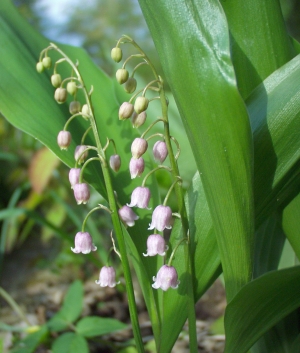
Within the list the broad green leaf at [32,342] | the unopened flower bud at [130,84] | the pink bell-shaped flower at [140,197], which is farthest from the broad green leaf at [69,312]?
the unopened flower bud at [130,84]

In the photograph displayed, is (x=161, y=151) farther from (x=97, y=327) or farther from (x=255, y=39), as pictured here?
(x=97, y=327)

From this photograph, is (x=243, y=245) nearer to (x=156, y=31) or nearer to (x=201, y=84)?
(x=201, y=84)

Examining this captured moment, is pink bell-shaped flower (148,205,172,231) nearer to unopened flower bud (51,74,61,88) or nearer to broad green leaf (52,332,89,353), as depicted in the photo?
unopened flower bud (51,74,61,88)

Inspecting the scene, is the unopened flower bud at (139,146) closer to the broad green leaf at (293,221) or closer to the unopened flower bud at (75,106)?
the unopened flower bud at (75,106)

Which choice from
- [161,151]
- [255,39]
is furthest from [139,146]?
[255,39]

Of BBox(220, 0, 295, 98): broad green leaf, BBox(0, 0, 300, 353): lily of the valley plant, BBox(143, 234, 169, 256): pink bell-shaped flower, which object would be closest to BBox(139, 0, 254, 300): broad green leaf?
BBox(0, 0, 300, 353): lily of the valley plant

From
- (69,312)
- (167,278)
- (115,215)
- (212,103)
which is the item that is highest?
(212,103)

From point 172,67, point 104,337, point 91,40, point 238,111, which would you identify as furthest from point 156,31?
point 91,40
